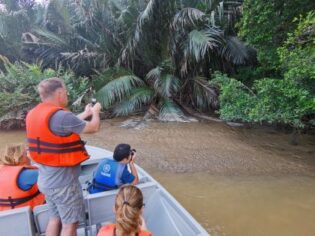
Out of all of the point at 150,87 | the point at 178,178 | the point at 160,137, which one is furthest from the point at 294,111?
the point at 150,87

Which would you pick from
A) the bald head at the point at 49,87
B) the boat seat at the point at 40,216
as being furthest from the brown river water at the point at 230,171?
the bald head at the point at 49,87

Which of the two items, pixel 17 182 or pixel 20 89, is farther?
pixel 20 89

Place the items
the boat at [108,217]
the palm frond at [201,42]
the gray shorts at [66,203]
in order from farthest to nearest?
the palm frond at [201,42]
the boat at [108,217]
the gray shorts at [66,203]

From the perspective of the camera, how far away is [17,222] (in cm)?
252

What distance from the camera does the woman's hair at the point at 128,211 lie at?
1936mm

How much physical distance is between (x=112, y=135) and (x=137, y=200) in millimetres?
5806

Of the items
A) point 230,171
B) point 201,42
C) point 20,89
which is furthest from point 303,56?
point 20,89

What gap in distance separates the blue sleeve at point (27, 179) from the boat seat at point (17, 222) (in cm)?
19

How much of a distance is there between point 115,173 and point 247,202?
2.49 m

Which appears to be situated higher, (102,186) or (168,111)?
(102,186)

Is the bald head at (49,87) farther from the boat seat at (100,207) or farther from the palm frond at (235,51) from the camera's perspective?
the palm frond at (235,51)

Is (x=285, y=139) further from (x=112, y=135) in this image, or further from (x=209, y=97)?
(x=112, y=135)

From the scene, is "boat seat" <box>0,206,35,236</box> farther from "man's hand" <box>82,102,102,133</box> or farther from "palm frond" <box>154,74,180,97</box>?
"palm frond" <box>154,74,180,97</box>

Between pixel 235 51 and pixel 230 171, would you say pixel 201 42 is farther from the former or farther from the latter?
pixel 230 171
